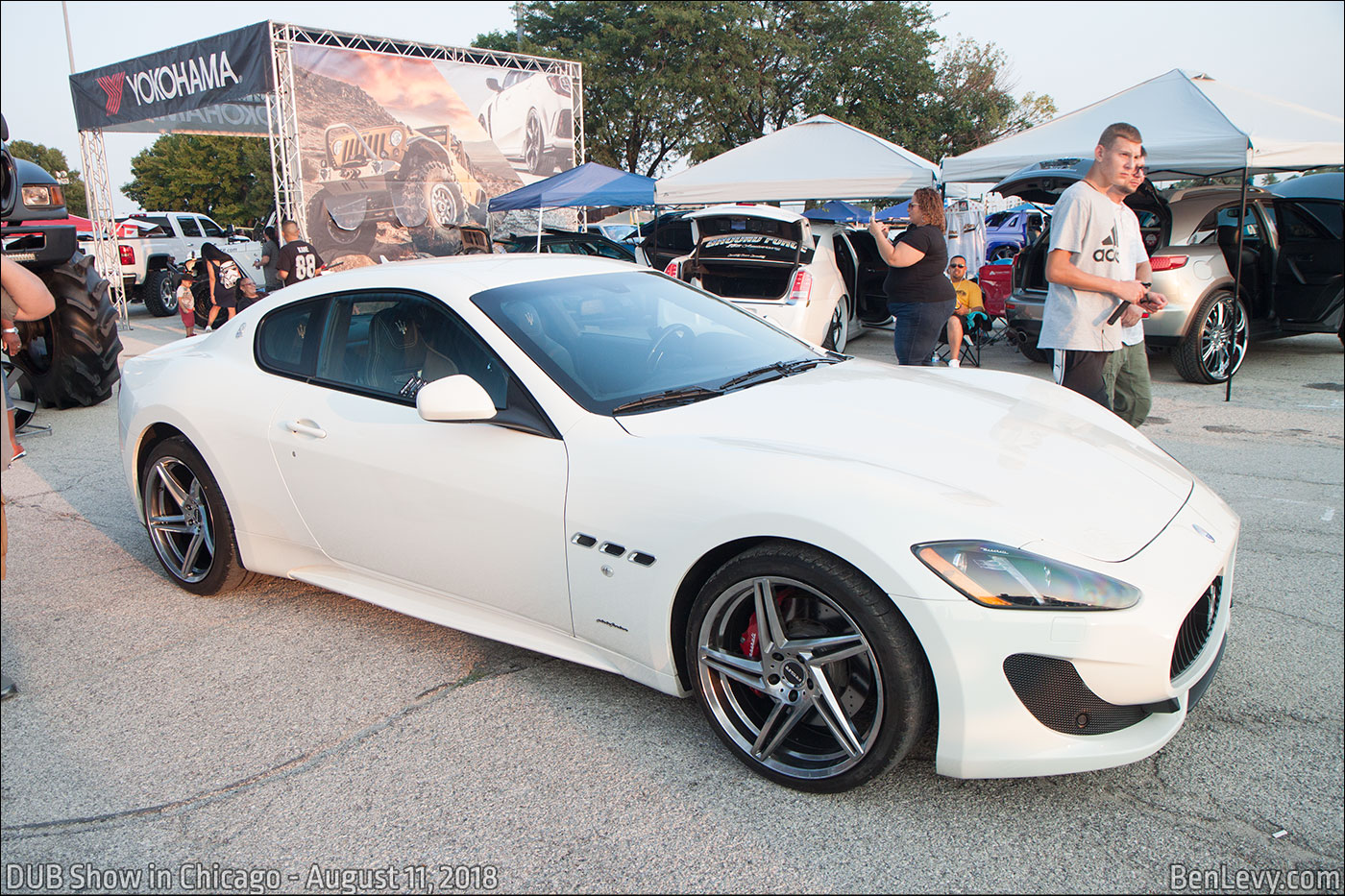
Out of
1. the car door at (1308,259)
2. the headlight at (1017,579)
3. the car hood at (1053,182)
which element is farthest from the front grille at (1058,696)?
the car door at (1308,259)

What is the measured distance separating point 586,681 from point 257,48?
13746 millimetres

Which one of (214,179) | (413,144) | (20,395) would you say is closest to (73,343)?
(20,395)

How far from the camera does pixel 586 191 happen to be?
47.9 feet

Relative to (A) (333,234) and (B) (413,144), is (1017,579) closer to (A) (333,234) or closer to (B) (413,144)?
(A) (333,234)

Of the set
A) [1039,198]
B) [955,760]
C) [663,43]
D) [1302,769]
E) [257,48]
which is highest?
[663,43]

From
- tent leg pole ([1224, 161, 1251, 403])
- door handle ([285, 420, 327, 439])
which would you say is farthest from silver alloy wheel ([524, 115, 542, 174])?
door handle ([285, 420, 327, 439])

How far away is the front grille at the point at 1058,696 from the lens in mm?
2168

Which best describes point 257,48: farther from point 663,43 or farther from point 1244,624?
point 663,43

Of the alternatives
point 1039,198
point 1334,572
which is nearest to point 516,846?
point 1334,572

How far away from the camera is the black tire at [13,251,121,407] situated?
26.2ft

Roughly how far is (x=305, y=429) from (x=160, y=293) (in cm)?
1704

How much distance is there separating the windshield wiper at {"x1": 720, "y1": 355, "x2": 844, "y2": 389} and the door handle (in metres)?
1.44

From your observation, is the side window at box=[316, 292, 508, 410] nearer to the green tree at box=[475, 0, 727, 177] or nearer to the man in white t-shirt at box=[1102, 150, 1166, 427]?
the man in white t-shirt at box=[1102, 150, 1166, 427]

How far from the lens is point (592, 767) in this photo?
8.64 feet
